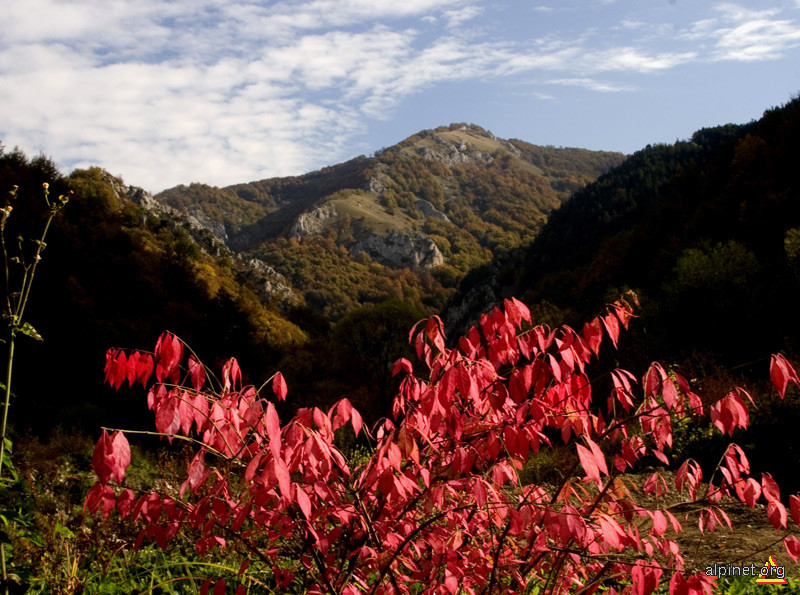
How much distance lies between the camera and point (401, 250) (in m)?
130

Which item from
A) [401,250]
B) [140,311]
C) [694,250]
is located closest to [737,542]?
[140,311]

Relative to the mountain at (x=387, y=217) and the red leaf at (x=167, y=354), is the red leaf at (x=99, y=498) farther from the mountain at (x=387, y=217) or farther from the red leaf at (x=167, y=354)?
the mountain at (x=387, y=217)

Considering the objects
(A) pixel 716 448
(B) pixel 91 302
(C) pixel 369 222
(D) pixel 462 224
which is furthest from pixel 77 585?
(D) pixel 462 224

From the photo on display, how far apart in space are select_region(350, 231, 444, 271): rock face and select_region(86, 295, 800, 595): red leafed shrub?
395 ft

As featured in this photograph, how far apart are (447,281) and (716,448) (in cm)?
10533

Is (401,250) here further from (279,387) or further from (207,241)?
(279,387)

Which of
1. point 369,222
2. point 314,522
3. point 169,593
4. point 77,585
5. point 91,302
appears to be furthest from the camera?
point 369,222

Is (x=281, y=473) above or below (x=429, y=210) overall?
below

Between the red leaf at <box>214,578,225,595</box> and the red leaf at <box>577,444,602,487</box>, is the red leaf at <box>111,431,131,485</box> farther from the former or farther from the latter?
the red leaf at <box>577,444,602,487</box>

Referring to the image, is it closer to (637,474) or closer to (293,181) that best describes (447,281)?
(293,181)

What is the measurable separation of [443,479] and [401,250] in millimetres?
128198

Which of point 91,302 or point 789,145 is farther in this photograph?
point 789,145

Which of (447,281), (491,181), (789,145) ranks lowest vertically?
(447,281)

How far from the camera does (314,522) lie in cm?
250
